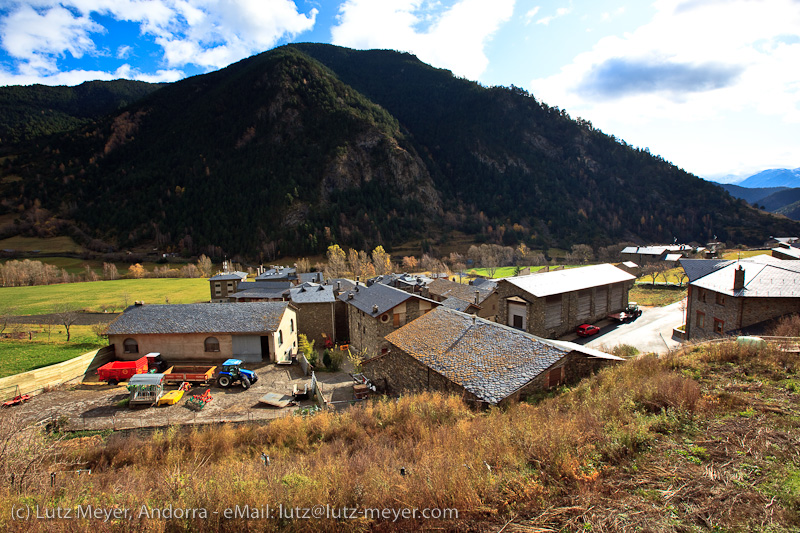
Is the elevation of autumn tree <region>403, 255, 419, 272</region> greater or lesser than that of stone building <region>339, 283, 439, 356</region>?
lesser

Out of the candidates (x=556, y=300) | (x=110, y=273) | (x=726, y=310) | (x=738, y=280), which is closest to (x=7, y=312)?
(x=110, y=273)

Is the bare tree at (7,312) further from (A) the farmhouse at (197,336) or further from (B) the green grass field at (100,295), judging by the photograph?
(A) the farmhouse at (197,336)

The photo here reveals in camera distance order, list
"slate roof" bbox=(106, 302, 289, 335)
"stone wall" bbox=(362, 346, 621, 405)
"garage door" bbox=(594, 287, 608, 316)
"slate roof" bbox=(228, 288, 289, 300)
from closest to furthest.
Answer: "stone wall" bbox=(362, 346, 621, 405), "slate roof" bbox=(106, 302, 289, 335), "garage door" bbox=(594, 287, 608, 316), "slate roof" bbox=(228, 288, 289, 300)

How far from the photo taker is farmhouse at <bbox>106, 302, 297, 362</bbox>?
2694 cm

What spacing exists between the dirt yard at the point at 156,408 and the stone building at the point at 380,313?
4.91 m

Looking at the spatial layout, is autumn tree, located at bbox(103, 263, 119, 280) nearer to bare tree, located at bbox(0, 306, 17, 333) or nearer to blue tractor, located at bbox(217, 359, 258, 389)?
bare tree, located at bbox(0, 306, 17, 333)

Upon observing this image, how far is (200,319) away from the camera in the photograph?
27859 mm

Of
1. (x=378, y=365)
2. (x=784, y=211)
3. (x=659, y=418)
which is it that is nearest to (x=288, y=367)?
(x=378, y=365)

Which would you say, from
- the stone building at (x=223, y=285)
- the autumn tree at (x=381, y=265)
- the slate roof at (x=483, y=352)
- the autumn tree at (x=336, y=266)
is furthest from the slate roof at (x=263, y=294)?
the autumn tree at (x=381, y=265)

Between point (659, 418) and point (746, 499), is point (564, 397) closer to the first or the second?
point (659, 418)

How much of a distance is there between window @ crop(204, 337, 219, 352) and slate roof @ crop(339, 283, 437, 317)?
37.9 ft

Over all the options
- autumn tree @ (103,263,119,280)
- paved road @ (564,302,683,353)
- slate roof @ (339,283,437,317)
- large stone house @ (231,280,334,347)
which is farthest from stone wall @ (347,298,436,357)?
autumn tree @ (103,263,119,280)

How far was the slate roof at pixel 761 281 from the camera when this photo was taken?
20.6 m

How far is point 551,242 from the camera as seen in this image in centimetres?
14488
